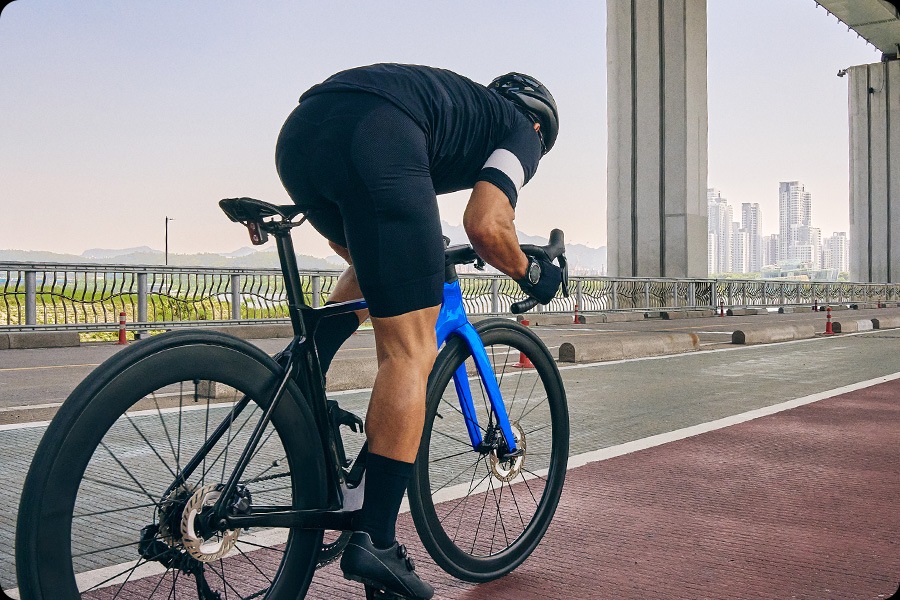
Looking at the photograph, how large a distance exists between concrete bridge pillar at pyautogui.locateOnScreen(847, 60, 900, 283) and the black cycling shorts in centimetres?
7222

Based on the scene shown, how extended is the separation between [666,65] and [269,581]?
120 ft

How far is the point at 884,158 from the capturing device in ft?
221

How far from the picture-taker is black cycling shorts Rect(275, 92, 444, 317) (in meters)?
2.37

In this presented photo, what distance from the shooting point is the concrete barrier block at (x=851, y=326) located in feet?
62.3

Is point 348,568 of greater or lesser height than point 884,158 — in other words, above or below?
below

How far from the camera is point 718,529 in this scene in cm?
374

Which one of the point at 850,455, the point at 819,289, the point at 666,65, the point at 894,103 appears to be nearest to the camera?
the point at 850,455

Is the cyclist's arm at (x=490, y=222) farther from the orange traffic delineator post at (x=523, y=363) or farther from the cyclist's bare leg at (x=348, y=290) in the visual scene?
the orange traffic delineator post at (x=523, y=363)

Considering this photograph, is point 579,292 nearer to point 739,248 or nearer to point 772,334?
point 772,334

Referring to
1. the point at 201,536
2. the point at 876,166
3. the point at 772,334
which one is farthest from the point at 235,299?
the point at 876,166

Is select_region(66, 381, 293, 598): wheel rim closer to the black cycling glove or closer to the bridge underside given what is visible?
the black cycling glove

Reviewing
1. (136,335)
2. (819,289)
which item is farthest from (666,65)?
(136,335)

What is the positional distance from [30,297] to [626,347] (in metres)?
10.1

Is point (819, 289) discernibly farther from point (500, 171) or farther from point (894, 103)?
point (500, 171)
